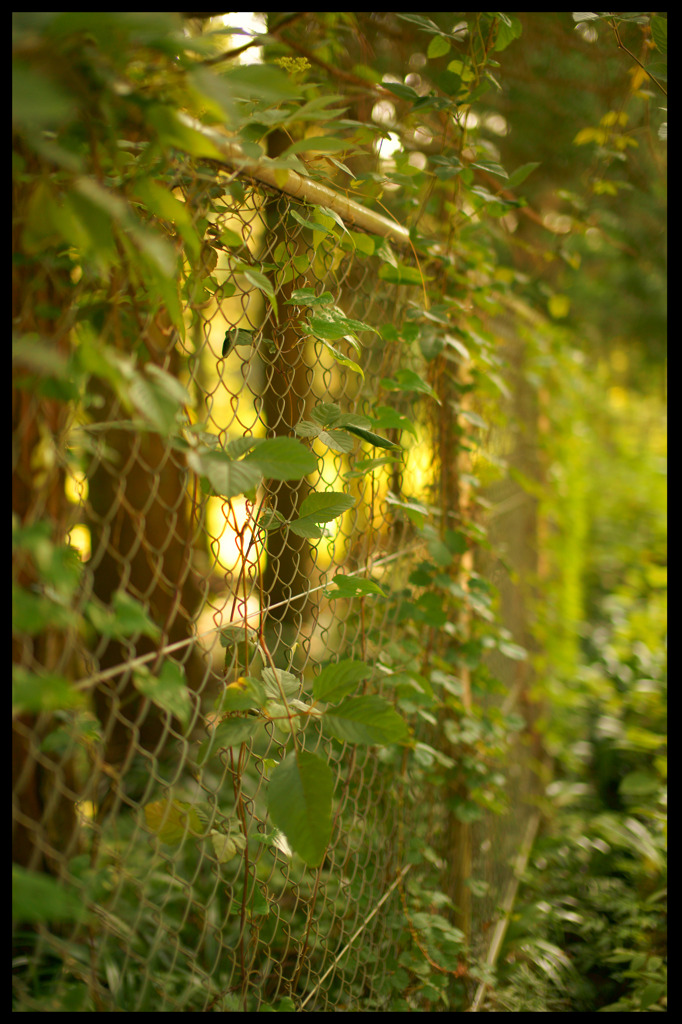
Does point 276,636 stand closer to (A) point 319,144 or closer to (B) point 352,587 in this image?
(B) point 352,587

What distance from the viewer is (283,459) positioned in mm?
812

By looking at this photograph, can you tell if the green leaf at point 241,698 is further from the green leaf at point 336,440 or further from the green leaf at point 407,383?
the green leaf at point 407,383

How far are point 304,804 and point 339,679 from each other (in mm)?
188

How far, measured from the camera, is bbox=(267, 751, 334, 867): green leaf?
2.56 ft

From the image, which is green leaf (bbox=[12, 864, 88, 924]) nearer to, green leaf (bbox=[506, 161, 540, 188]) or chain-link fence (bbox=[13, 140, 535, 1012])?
chain-link fence (bbox=[13, 140, 535, 1012])

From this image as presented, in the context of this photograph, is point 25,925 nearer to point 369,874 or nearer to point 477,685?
point 369,874

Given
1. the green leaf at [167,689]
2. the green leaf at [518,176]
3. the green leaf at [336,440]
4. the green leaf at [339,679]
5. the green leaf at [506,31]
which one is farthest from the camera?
the green leaf at [518,176]

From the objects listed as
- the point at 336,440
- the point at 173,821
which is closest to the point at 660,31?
the point at 336,440

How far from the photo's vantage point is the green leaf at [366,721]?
33.3 inches

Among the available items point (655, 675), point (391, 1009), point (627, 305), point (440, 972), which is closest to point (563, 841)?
point (655, 675)

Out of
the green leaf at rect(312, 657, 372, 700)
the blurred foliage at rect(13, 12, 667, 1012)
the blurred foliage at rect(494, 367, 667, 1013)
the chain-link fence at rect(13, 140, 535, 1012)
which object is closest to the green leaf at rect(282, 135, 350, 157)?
the blurred foliage at rect(13, 12, 667, 1012)

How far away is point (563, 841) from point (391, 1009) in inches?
61.8

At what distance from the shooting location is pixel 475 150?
1.69 meters

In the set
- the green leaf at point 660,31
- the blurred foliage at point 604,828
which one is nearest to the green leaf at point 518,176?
the green leaf at point 660,31
